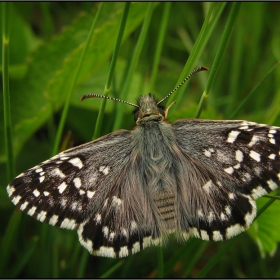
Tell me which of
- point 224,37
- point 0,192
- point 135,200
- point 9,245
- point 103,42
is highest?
point 224,37

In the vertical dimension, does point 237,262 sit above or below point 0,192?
below

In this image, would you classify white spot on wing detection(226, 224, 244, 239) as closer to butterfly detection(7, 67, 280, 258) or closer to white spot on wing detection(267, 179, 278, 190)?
butterfly detection(7, 67, 280, 258)

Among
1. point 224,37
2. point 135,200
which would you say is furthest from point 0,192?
point 224,37

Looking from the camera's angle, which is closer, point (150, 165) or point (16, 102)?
point (150, 165)

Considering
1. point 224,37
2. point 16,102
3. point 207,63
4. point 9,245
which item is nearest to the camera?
point 224,37

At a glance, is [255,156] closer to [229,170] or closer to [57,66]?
[229,170]

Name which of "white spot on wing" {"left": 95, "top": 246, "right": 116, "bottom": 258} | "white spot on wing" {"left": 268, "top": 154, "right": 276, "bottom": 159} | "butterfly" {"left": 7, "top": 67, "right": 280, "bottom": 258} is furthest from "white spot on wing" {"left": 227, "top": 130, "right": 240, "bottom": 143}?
"white spot on wing" {"left": 95, "top": 246, "right": 116, "bottom": 258}

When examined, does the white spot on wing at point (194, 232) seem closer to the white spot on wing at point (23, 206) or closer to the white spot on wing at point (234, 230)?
the white spot on wing at point (234, 230)

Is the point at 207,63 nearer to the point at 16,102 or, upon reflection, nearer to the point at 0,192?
the point at 16,102
